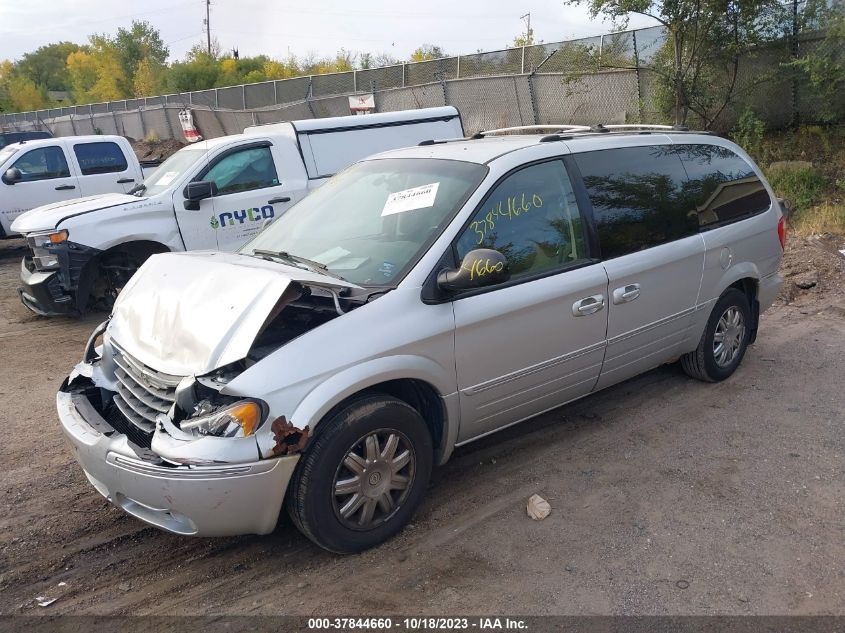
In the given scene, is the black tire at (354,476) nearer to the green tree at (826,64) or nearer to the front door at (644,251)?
the front door at (644,251)

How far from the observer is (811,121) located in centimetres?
1106

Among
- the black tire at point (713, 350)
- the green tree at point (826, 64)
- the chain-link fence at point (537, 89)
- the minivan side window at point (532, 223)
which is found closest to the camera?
the minivan side window at point (532, 223)

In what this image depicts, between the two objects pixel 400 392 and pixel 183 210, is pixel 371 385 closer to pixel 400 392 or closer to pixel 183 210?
pixel 400 392

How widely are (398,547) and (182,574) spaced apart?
3.35 feet

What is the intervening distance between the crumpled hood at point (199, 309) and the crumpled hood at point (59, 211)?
427cm

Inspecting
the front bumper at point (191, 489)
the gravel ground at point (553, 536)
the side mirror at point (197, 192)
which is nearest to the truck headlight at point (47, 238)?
the side mirror at point (197, 192)

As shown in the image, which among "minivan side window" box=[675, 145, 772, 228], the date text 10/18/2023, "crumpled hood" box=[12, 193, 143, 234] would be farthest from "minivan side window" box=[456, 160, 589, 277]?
"crumpled hood" box=[12, 193, 143, 234]

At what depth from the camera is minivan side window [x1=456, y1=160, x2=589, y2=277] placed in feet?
12.1

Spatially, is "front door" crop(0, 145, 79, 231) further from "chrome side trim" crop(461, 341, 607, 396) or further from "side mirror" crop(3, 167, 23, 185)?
"chrome side trim" crop(461, 341, 607, 396)

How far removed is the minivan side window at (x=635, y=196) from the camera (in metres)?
4.17

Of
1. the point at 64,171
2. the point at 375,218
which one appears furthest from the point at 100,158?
the point at 375,218

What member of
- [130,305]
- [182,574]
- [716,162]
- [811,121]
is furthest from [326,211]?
[811,121]

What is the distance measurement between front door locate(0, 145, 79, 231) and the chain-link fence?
9.06 metres

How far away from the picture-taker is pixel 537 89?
1502 cm
